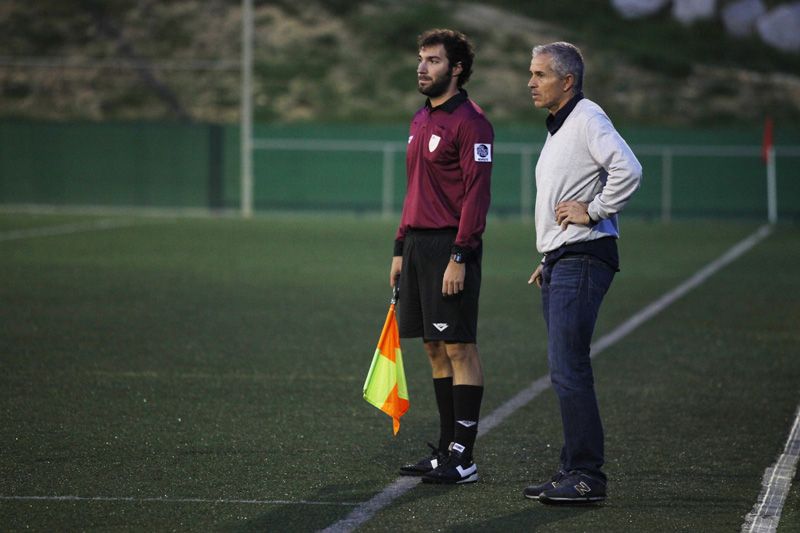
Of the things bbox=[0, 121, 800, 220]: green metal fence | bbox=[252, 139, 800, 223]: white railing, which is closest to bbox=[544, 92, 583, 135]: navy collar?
bbox=[252, 139, 800, 223]: white railing

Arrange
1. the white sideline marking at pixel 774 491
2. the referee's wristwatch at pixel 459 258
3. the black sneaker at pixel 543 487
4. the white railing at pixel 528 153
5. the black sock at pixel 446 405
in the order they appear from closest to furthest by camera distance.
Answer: the white sideline marking at pixel 774 491 < the black sneaker at pixel 543 487 < the referee's wristwatch at pixel 459 258 < the black sock at pixel 446 405 < the white railing at pixel 528 153

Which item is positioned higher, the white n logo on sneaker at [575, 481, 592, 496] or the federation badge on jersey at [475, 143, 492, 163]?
the federation badge on jersey at [475, 143, 492, 163]

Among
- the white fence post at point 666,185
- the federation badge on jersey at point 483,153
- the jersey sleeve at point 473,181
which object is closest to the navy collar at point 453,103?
the jersey sleeve at point 473,181

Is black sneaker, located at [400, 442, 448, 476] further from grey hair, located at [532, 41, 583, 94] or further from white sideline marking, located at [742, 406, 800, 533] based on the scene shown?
grey hair, located at [532, 41, 583, 94]

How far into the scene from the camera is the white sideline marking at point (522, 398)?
555 centimetres

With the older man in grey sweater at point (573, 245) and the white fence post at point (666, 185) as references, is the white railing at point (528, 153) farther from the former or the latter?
the older man in grey sweater at point (573, 245)

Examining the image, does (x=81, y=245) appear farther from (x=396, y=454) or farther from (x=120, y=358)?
(x=396, y=454)

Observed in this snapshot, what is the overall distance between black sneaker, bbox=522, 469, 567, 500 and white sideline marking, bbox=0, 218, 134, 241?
17204mm

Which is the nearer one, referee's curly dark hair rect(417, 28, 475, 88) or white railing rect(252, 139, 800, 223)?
referee's curly dark hair rect(417, 28, 475, 88)

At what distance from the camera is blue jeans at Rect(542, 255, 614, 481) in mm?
5754

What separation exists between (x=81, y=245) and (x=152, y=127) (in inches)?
536

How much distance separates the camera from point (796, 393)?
8.85 m

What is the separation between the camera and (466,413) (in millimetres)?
6391

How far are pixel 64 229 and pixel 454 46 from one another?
19722 millimetres
